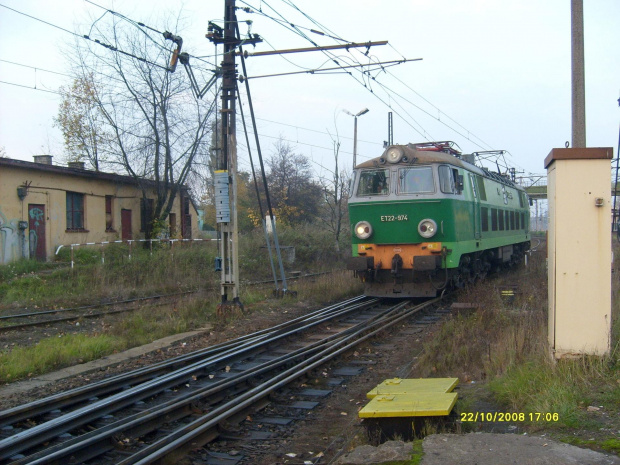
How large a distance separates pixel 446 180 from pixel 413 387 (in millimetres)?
8324

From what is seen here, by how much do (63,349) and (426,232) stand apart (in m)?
7.52

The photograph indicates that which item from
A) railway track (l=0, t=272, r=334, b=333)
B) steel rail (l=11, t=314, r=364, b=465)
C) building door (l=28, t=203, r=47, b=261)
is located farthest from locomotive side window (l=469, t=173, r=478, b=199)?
building door (l=28, t=203, r=47, b=261)

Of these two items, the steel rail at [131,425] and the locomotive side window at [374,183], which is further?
the locomotive side window at [374,183]

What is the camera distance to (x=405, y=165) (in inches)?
525

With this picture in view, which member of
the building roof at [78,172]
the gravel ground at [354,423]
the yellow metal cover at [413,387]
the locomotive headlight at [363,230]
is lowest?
the gravel ground at [354,423]

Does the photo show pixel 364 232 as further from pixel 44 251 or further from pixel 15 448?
pixel 44 251

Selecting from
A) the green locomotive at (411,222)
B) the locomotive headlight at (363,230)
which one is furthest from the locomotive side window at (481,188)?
the locomotive headlight at (363,230)

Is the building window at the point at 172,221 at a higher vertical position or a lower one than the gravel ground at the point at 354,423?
higher

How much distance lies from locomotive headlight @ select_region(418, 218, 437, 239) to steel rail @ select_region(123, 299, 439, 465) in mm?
3970

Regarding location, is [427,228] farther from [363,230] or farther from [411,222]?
[363,230]

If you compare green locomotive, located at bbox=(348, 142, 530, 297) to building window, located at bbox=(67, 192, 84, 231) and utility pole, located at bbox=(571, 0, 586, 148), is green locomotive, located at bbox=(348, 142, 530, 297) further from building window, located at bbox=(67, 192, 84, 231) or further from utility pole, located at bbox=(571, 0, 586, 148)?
building window, located at bbox=(67, 192, 84, 231)

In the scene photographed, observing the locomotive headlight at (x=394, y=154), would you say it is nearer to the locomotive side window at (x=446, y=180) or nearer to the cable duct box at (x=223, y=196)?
the locomotive side window at (x=446, y=180)

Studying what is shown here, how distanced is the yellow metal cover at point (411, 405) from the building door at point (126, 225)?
71.7 ft

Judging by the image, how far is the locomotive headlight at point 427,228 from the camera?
12.7 meters
